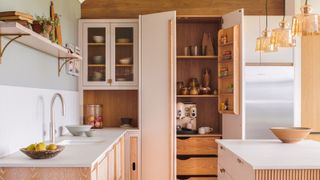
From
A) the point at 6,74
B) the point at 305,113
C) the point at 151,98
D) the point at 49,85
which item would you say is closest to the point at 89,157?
the point at 6,74

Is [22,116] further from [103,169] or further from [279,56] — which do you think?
[279,56]

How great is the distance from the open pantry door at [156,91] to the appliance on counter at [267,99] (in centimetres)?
95

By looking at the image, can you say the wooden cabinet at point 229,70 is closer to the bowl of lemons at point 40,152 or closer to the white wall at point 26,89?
the white wall at point 26,89

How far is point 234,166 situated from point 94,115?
2610 millimetres

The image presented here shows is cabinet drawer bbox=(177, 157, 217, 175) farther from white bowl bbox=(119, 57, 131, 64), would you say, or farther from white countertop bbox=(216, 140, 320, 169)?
white countertop bbox=(216, 140, 320, 169)

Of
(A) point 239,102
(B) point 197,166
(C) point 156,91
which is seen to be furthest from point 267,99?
(C) point 156,91

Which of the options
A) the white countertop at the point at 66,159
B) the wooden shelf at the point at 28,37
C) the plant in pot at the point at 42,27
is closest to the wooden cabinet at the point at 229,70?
the wooden shelf at the point at 28,37

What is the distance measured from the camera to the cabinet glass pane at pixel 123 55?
4.98 metres

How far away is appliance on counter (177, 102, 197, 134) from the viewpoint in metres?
5.07

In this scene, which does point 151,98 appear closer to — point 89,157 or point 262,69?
point 262,69

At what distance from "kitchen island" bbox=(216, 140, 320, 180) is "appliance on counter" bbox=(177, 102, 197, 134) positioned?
170 centimetres

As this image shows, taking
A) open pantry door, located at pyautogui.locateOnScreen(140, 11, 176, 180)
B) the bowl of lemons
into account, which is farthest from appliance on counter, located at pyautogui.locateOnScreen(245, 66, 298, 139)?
the bowl of lemons

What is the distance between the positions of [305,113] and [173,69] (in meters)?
1.72

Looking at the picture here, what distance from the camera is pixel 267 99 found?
465 centimetres
